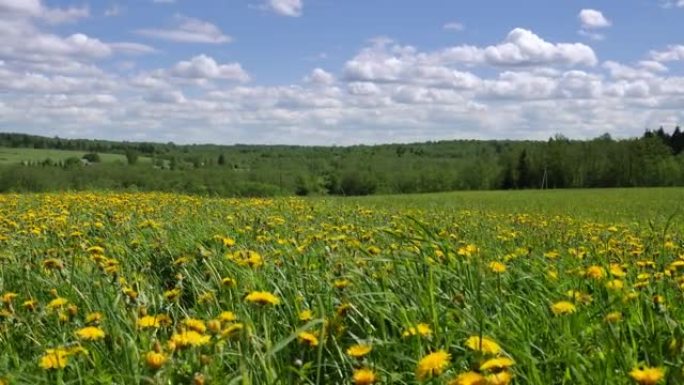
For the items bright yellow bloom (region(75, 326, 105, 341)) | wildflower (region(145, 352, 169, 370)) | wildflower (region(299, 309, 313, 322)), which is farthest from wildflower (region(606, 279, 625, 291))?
bright yellow bloom (region(75, 326, 105, 341))

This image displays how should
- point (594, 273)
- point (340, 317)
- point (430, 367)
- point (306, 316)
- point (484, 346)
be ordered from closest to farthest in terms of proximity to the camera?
1. point (430, 367)
2. point (484, 346)
3. point (340, 317)
4. point (306, 316)
5. point (594, 273)

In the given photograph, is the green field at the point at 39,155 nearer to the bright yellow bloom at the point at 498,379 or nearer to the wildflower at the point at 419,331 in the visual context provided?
the wildflower at the point at 419,331

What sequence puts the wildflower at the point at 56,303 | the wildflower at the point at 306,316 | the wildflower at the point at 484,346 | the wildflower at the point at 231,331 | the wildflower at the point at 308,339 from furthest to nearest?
the wildflower at the point at 56,303 → the wildflower at the point at 306,316 → the wildflower at the point at 308,339 → the wildflower at the point at 231,331 → the wildflower at the point at 484,346

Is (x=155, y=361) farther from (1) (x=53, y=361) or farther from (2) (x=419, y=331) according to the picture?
(2) (x=419, y=331)

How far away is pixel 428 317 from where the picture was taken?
305 centimetres

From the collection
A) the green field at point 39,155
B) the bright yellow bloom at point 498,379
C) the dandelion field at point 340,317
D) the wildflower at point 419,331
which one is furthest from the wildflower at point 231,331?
the green field at point 39,155

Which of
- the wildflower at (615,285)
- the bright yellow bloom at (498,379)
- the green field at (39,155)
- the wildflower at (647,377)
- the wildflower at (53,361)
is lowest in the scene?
the green field at (39,155)

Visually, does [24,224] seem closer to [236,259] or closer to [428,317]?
[236,259]

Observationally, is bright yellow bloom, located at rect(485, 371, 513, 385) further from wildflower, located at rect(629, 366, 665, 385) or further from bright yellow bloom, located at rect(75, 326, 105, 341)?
bright yellow bloom, located at rect(75, 326, 105, 341)

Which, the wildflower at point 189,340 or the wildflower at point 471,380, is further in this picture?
the wildflower at point 189,340

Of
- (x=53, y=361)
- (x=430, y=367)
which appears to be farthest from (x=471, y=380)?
(x=53, y=361)

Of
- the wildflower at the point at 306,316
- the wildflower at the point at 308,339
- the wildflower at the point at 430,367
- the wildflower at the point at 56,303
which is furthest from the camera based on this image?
the wildflower at the point at 56,303

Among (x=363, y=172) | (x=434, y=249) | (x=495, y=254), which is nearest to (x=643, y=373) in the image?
(x=434, y=249)

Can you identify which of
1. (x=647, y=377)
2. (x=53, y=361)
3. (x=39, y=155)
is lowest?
(x=39, y=155)
